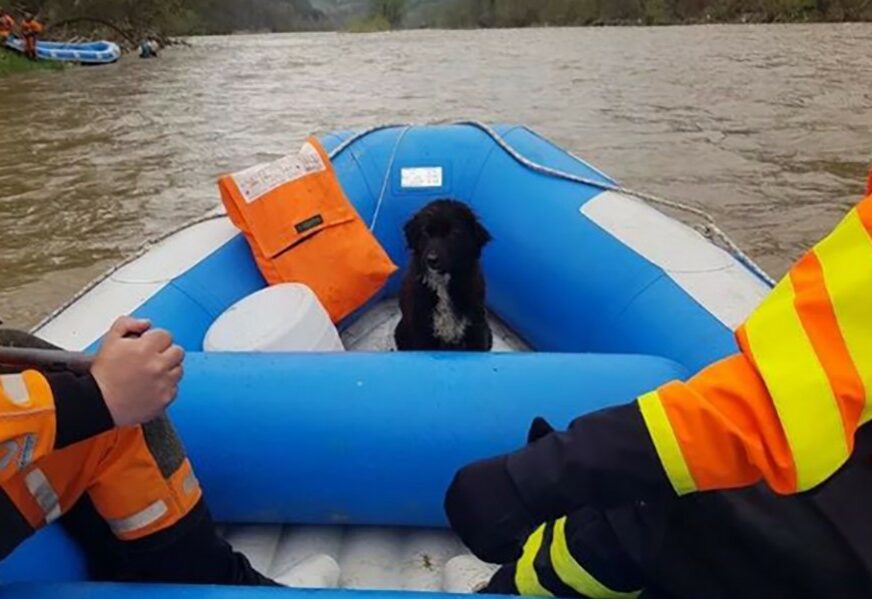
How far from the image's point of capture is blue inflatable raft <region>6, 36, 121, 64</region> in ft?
59.0

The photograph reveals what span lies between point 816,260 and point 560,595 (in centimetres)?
64

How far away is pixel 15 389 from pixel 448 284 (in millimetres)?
1756

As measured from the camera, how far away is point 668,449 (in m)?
0.89

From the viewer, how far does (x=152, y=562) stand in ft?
5.07

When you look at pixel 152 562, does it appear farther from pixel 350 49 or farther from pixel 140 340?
pixel 350 49

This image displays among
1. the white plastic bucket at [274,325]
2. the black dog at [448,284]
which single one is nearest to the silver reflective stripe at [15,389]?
the white plastic bucket at [274,325]

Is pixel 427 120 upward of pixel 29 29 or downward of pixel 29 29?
upward

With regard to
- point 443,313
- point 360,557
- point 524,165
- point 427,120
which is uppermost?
point 524,165

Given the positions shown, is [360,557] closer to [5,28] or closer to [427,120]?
[427,120]

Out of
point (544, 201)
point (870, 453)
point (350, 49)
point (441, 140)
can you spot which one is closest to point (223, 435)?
point (870, 453)

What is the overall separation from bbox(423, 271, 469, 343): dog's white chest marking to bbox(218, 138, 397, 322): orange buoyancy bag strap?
1.38ft

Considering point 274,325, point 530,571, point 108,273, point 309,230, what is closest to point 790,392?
point 530,571

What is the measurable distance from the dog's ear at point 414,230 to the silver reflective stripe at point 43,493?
1604mm

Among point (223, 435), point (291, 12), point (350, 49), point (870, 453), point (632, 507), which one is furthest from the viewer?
point (291, 12)
